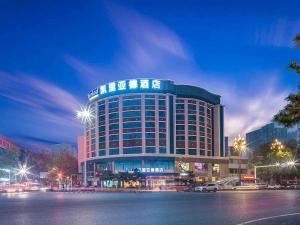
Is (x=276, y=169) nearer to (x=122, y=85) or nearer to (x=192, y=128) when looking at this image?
Answer: (x=192, y=128)

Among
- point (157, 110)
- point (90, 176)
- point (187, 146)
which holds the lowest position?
point (90, 176)

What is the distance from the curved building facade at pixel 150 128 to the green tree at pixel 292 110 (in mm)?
119486

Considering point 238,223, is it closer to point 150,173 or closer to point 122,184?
point 122,184

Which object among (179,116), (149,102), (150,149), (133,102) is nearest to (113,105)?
(133,102)

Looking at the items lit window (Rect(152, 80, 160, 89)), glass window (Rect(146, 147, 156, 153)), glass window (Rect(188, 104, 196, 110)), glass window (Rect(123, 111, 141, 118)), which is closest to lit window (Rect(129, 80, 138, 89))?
lit window (Rect(152, 80, 160, 89))

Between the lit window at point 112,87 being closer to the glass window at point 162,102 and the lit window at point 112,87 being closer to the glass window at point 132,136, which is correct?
the glass window at point 162,102

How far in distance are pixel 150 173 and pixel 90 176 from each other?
25.6m

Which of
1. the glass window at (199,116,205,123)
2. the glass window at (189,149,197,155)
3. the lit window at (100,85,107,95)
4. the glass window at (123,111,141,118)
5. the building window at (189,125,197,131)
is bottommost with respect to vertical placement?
the glass window at (189,149,197,155)

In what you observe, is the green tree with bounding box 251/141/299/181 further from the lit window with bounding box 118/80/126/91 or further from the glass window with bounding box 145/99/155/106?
the lit window with bounding box 118/80/126/91

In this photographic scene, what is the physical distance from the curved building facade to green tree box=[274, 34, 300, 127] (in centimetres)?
11949

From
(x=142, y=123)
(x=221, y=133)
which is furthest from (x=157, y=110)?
(x=221, y=133)

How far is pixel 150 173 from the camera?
134m

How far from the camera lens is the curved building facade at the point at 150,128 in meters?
136

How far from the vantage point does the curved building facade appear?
136m
